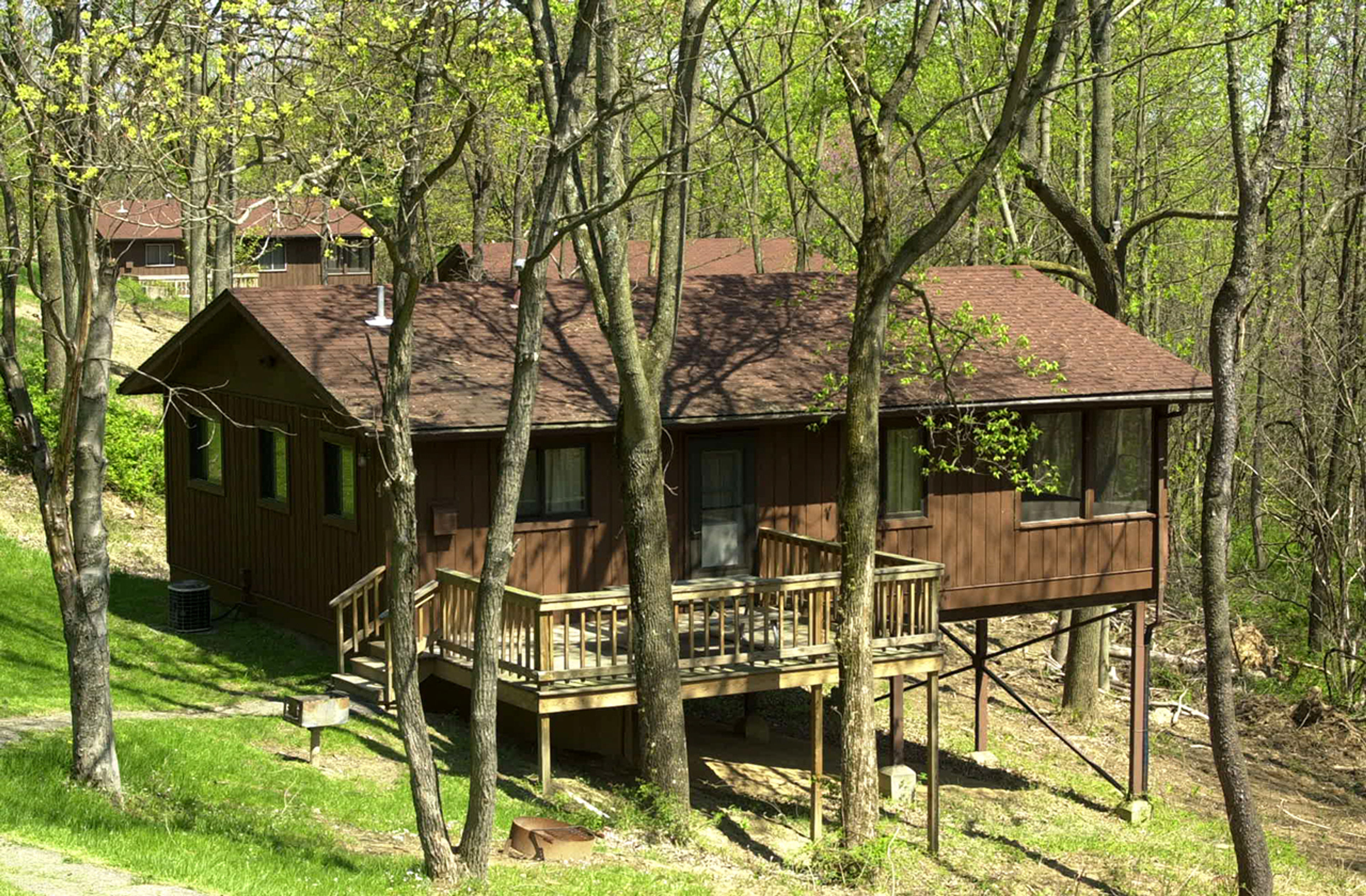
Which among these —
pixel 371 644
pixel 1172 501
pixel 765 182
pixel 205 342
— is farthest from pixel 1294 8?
pixel 765 182

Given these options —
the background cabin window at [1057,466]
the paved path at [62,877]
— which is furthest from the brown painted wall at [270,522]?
the background cabin window at [1057,466]

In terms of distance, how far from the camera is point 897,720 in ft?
64.6

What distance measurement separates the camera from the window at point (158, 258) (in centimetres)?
6438

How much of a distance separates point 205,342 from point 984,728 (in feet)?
42.4

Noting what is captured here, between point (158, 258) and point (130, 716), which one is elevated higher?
point (158, 258)

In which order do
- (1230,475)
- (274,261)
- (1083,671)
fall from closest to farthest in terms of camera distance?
(1230,475) < (1083,671) < (274,261)

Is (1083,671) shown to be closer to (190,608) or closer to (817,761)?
(817,761)

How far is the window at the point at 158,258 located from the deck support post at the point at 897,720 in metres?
51.7

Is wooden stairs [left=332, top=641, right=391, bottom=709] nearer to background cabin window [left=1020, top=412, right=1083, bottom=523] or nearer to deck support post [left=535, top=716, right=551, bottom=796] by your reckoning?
deck support post [left=535, top=716, right=551, bottom=796]

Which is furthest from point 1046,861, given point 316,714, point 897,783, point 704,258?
point 704,258

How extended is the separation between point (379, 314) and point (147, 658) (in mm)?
5359

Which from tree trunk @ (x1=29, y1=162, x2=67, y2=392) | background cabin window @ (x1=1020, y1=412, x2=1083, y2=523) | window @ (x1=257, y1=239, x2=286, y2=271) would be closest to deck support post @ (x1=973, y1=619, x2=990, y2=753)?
background cabin window @ (x1=1020, y1=412, x2=1083, y2=523)

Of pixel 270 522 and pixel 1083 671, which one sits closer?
pixel 270 522

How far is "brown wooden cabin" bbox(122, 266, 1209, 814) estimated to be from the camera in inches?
670
